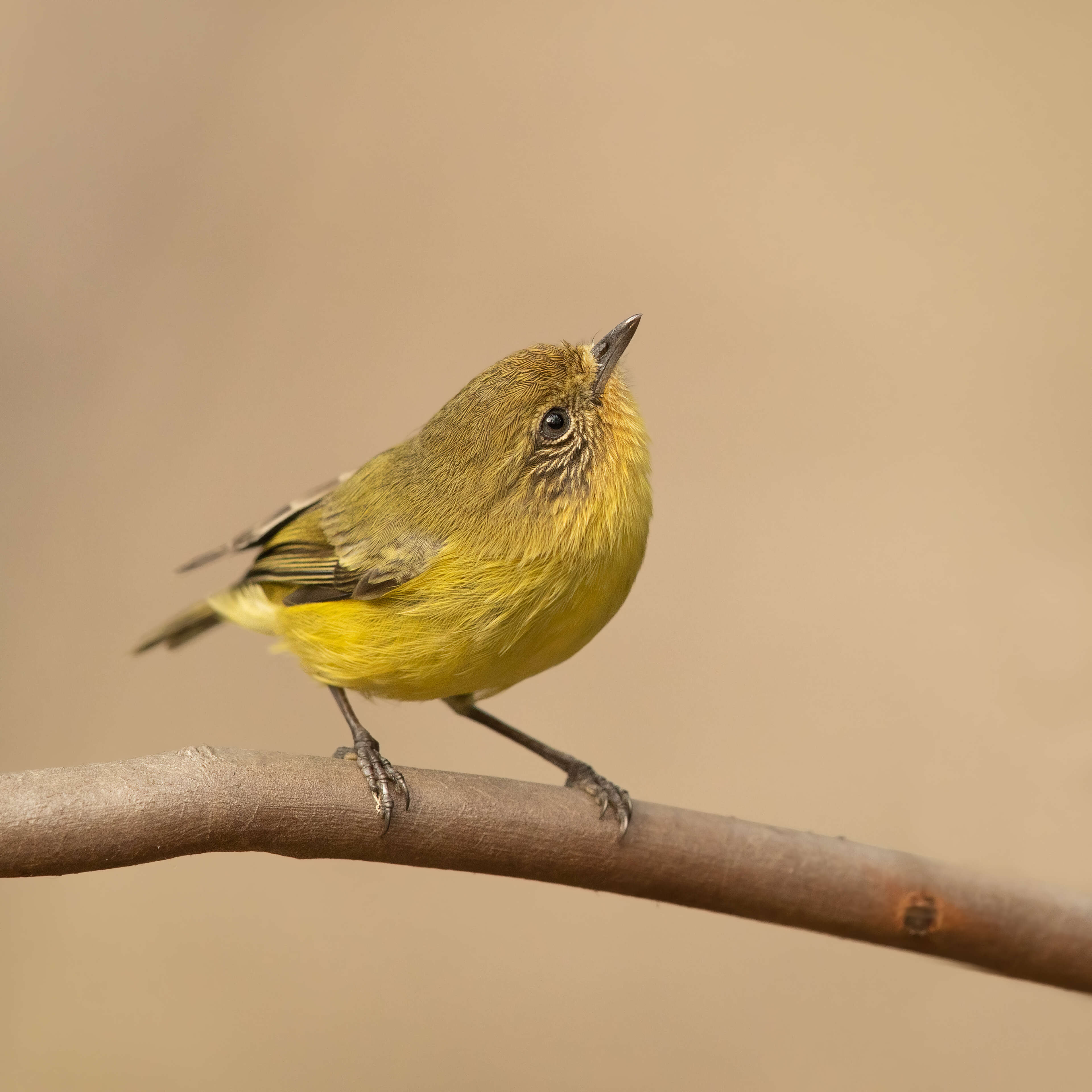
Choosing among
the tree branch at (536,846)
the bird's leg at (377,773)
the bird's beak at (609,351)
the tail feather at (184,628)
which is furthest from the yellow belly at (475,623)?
the tail feather at (184,628)

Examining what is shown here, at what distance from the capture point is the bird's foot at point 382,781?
204cm

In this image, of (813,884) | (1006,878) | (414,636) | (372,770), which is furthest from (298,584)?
(1006,878)

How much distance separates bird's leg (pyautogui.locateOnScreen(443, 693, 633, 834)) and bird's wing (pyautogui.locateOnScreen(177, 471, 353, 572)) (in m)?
0.67

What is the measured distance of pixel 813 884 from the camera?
2271mm

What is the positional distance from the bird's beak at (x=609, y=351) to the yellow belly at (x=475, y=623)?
38 cm

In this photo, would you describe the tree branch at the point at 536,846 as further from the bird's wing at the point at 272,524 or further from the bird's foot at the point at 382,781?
the bird's wing at the point at 272,524

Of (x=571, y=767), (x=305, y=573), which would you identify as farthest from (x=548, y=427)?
(x=571, y=767)

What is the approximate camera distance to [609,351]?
2.49m

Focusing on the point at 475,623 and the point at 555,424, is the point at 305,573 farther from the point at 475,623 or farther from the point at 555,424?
the point at 555,424

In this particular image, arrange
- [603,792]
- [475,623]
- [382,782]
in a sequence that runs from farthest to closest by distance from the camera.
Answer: [603,792] → [475,623] → [382,782]

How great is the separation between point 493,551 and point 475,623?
0.16 m

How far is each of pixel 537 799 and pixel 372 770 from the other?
33cm

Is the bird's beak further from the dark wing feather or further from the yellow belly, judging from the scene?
the dark wing feather

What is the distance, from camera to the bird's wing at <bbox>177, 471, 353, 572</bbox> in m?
3.07
